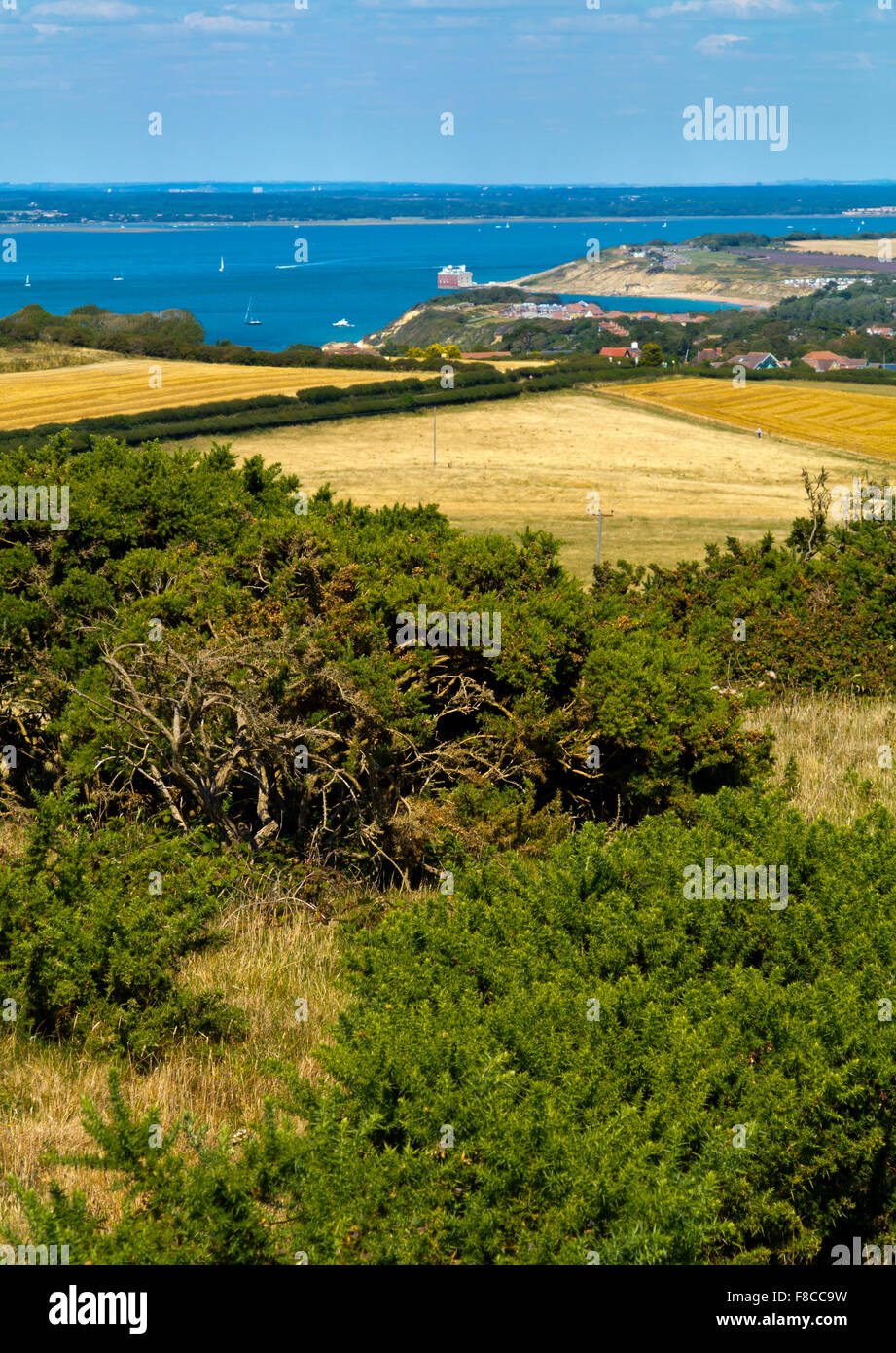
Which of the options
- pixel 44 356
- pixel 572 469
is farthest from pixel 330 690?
pixel 44 356

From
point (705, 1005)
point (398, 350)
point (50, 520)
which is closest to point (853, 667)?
point (50, 520)

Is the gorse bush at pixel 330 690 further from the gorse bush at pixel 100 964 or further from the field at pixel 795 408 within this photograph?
the field at pixel 795 408

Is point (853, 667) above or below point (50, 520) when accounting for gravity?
below

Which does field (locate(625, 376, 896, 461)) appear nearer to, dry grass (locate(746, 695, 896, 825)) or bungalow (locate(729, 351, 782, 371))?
bungalow (locate(729, 351, 782, 371))

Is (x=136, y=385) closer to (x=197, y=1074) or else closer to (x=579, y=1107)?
(x=197, y=1074)

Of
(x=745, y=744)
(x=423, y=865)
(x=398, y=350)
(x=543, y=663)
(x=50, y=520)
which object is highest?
(x=398, y=350)
